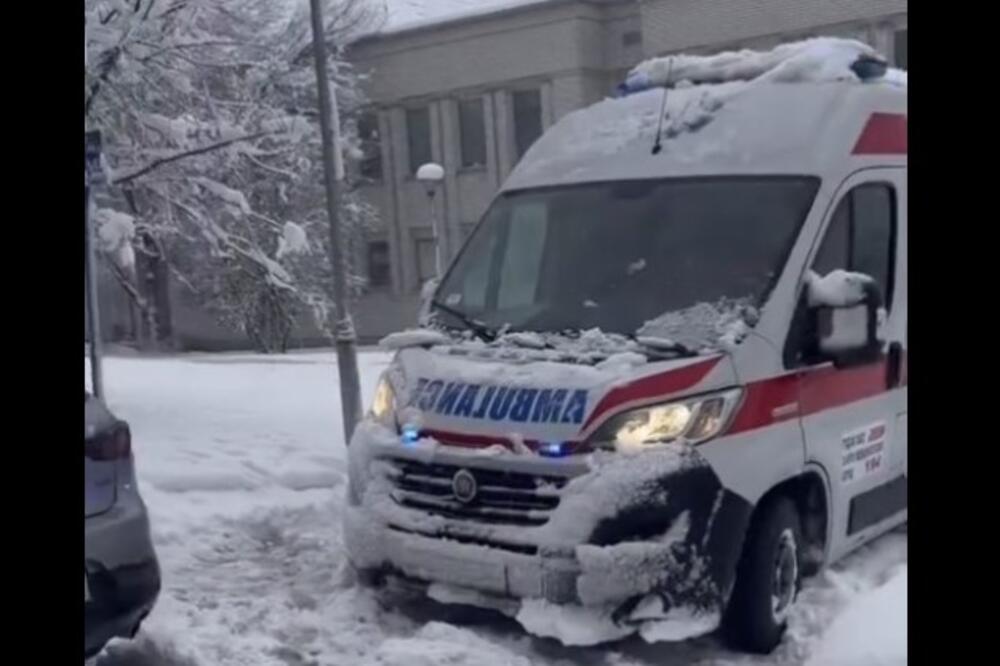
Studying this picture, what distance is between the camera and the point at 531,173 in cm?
639

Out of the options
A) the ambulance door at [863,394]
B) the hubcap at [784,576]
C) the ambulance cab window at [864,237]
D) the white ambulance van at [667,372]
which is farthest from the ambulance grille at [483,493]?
the ambulance cab window at [864,237]

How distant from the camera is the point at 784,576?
5.26 metres

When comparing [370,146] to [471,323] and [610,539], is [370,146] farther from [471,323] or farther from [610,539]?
[610,539]

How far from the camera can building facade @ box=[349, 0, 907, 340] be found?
21.3m

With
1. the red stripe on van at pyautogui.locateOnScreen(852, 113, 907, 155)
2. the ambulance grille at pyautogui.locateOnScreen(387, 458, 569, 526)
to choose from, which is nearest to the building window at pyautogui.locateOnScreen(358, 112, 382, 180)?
the red stripe on van at pyautogui.locateOnScreen(852, 113, 907, 155)

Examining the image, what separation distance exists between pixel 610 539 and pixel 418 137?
A: 755 inches

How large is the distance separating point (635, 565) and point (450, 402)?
3.23 feet

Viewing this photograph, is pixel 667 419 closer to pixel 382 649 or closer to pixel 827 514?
pixel 827 514

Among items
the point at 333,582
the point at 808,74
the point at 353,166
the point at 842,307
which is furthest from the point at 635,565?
the point at 353,166

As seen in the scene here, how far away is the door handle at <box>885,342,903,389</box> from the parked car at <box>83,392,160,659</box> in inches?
127

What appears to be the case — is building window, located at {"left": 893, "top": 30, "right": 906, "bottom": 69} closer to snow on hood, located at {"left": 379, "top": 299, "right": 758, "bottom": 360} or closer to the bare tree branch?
snow on hood, located at {"left": 379, "top": 299, "right": 758, "bottom": 360}

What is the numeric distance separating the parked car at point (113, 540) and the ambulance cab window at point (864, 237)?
287cm

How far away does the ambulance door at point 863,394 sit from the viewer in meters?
5.44

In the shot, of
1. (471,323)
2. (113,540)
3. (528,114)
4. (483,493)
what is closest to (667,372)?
(483,493)
